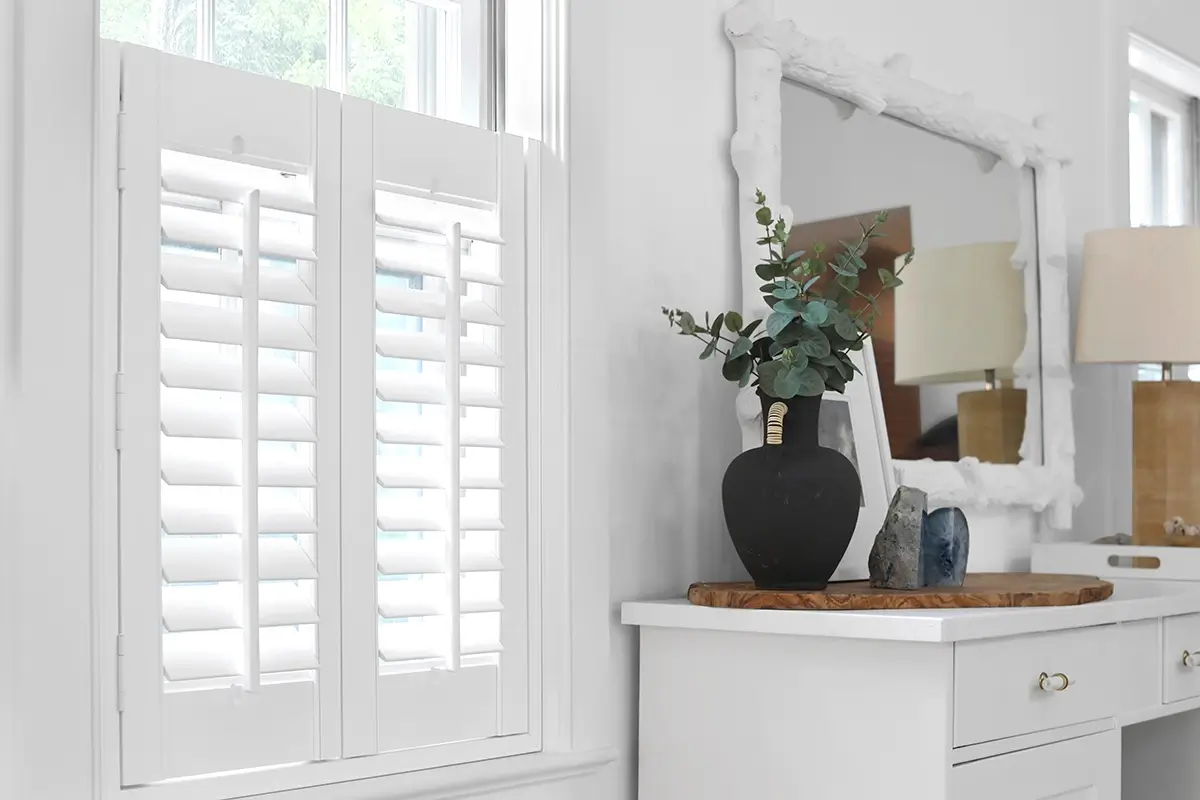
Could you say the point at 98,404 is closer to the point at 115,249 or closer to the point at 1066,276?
the point at 115,249

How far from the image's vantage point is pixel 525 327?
1629 mm

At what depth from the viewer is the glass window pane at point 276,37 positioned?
1494 millimetres

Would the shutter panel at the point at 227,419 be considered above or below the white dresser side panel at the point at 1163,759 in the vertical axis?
above

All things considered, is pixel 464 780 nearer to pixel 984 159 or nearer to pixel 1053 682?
pixel 1053 682

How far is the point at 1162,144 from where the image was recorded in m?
3.25

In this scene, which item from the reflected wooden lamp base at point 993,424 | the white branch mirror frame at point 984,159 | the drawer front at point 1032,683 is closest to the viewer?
the drawer front at point 1032,683

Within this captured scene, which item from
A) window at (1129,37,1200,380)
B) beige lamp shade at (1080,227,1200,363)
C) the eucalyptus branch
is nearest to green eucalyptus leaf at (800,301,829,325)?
the eucalyptus branch

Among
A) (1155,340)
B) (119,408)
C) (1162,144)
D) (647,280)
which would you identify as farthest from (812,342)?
(1162,144)

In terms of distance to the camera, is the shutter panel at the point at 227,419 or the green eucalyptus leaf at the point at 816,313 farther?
the green eucalyptus leaf at the point at 816,313

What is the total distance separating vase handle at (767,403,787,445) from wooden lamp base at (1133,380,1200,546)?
109cm

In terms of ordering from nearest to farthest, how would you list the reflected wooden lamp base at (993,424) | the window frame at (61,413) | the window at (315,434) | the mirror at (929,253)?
the window frame at (61,413), the window at (315,434), the mirror at (929,253), the reflected wooden lamp base at (993,424)

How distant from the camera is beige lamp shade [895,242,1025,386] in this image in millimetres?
2199

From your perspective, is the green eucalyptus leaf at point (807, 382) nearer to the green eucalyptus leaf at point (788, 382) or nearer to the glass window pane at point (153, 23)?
the green eucalyptus leaf at point (788, 382)

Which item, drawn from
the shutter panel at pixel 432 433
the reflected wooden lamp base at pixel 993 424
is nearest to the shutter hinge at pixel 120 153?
the shutter panel at pixel 432 433
